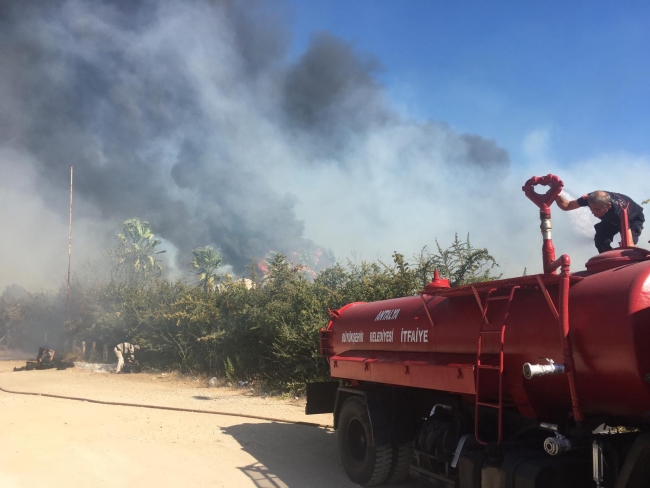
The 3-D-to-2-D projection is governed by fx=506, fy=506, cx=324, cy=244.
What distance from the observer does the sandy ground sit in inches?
258

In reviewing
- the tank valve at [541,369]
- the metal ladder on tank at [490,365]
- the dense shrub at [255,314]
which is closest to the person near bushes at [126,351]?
the dense shrub at [255,314]

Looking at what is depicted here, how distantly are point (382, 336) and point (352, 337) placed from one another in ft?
3.00

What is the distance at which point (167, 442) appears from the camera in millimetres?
8398

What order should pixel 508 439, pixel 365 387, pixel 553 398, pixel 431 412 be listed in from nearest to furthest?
pixel 553 398 → pixel 508 439 → pixel 431 412 → pixel 365 387

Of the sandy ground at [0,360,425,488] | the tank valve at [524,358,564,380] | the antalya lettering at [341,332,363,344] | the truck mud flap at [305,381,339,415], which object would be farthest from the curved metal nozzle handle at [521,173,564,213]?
the truck mud flap at [305,381,339,415]

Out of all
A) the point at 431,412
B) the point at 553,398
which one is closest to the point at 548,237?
the point at 553,398

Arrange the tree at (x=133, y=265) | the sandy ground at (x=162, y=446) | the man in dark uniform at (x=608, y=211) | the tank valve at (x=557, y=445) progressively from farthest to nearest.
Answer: the tree at (x=133, y=265) → the sandy ground at (x=162, y=446) → the man in dark uniform at (x=608, y=211) → the tank valve at (x=557, y=445)

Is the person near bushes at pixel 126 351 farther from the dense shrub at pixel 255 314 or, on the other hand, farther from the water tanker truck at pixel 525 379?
the water tanker truck at pixel 525 379

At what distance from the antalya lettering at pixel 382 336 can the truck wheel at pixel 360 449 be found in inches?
32.8

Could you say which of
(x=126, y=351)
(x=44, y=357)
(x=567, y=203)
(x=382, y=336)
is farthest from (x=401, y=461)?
(x=44, y=357)

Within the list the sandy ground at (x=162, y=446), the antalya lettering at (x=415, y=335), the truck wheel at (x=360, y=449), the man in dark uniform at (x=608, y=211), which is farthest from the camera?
the sandy ground at (x=162, y=446)

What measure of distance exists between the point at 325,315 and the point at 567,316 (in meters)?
10.9

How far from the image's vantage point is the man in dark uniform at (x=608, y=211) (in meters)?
4.52

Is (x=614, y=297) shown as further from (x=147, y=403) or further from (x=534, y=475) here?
(x=147, y=403)
